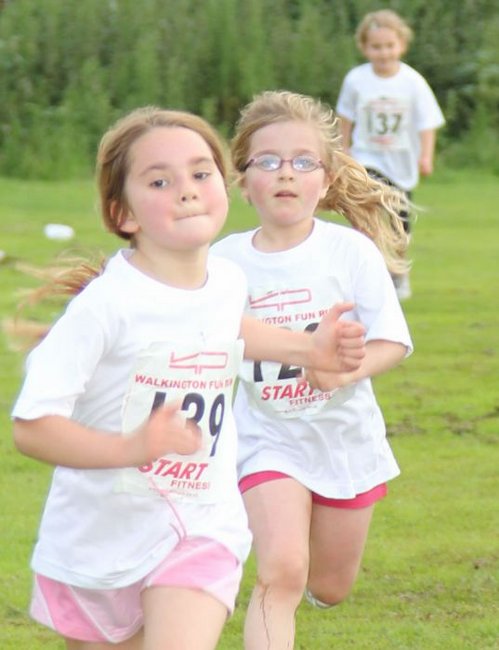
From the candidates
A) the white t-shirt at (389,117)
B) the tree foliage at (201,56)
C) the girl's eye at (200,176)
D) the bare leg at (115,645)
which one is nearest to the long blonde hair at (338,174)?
the girl's eye at (200,176)

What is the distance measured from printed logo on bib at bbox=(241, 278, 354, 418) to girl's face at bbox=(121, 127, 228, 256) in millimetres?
930

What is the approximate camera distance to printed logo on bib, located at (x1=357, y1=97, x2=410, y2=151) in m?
12.7

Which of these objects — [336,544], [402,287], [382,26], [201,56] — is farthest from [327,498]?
[201,56]

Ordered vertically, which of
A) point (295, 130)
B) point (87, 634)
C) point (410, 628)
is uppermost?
point (295, 130)

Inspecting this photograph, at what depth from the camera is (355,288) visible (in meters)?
4.81

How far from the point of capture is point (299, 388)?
15.6 ft

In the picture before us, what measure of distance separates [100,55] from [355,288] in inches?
633

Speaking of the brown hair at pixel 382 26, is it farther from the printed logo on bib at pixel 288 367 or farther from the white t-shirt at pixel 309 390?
the printed logo on bib at pixel 288 367

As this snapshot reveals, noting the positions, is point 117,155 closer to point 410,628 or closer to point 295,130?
point 295,130

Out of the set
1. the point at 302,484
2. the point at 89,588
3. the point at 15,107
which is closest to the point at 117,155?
the point at 89,588

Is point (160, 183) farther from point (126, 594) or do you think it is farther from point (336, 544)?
point (336, 544)

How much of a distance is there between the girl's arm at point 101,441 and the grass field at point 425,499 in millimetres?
857

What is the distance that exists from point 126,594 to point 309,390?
115 centimetres

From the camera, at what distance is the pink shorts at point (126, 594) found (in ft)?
12.2
